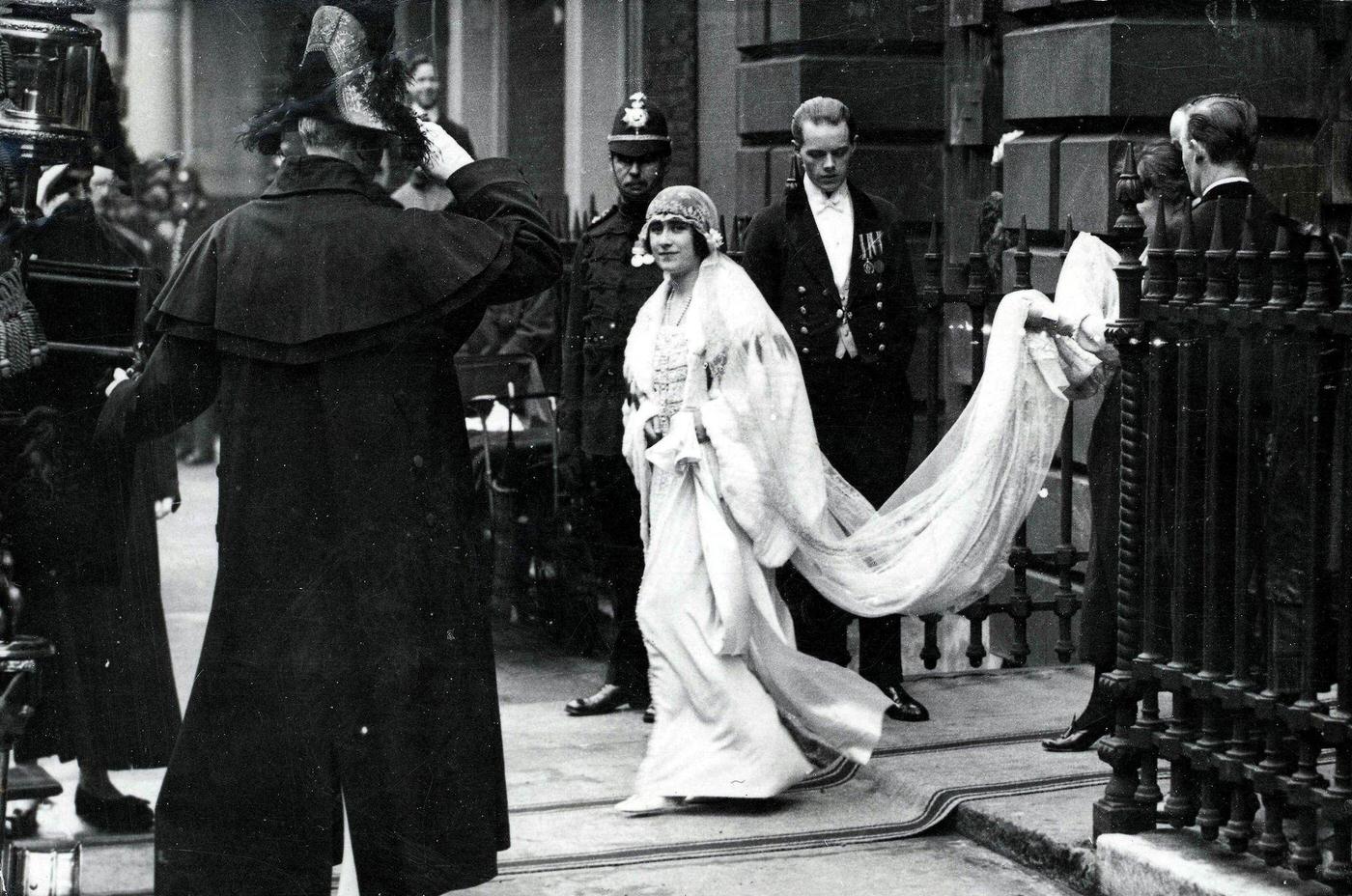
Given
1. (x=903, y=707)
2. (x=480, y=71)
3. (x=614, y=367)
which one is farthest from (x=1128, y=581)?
(x=480, y=71)

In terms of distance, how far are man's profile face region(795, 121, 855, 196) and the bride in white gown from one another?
686 mm

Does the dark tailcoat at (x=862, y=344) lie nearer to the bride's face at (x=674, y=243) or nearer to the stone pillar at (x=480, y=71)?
the bride's face at (x=674, y=243)

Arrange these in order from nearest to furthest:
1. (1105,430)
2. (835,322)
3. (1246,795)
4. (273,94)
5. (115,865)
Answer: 1. (273,94)
2. (1246,795)
3. (115,865)
4. (1105,430)
5. (835,322)

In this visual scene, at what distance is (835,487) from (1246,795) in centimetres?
196

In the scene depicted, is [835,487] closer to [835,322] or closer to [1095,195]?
[835,322]

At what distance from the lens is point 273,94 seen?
4.04 meters

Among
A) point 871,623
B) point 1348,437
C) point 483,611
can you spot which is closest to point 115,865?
point 483,611

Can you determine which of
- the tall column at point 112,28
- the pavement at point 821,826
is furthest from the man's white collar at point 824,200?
the tall column at point 112,28

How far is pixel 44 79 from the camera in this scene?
A: 432 cm

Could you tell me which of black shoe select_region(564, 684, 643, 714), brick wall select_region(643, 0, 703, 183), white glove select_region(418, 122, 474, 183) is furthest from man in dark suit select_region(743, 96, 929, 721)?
brick wall select_region(643, 0, 703, 183)

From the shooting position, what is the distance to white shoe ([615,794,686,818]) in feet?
18.2

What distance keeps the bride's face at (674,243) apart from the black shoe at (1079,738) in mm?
1813

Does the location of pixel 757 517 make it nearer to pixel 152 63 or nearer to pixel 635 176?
pixel 635 176

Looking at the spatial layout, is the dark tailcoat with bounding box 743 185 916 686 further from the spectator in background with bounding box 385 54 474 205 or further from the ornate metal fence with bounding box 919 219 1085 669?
the spectator in background with bounding box 385 54 474 205
